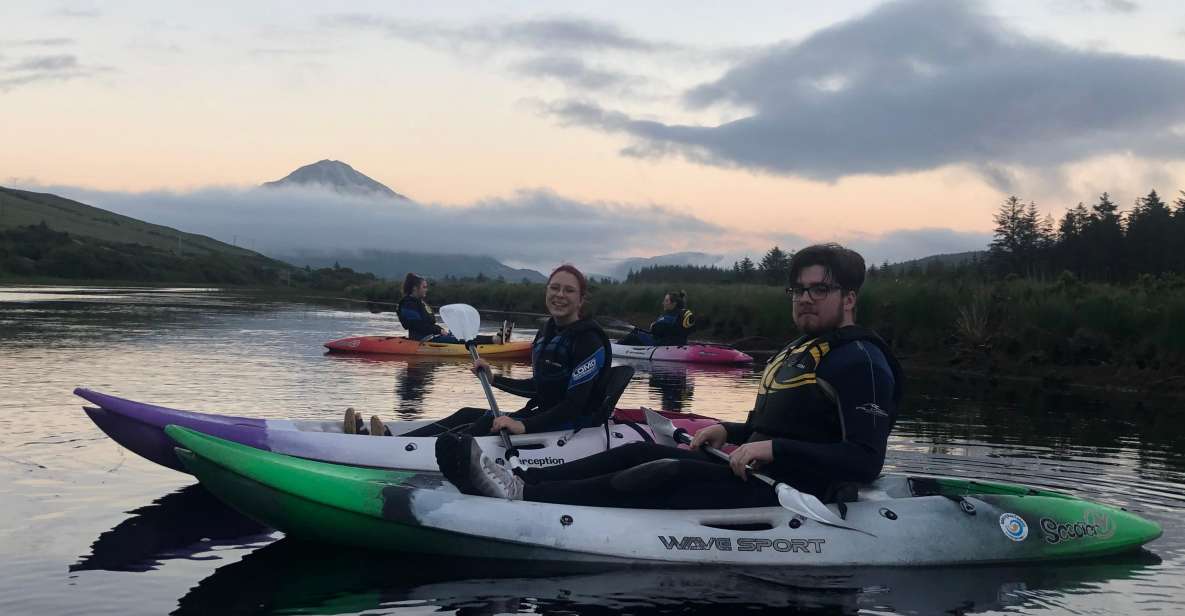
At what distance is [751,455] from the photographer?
18.3 ft

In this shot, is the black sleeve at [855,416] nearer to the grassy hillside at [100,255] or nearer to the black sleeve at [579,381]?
the black sleeve at [579,381]

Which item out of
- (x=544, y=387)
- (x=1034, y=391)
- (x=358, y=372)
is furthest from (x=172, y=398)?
(x=1034, y=391)

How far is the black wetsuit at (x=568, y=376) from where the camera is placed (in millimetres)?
7676

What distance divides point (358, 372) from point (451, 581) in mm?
13044

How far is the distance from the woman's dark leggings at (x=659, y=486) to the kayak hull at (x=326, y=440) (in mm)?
1664

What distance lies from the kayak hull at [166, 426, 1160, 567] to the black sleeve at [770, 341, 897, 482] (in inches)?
31.0

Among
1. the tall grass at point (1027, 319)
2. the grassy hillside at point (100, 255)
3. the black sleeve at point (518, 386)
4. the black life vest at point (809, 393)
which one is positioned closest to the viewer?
the black life vest at point (809, 393)

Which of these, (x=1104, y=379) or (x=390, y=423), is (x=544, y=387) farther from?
(x=1104, y=379)

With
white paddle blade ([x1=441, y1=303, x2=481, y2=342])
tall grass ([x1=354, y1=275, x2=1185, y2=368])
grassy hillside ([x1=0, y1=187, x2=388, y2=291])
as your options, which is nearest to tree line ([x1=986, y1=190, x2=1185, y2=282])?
A: tall grass ([x1=354, y1=275, x2=1185, y2=368])

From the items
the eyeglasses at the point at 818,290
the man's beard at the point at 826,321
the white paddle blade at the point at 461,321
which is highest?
the eyeglasses at the point at 818,290

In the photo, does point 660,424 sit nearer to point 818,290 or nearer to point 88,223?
point 818,290

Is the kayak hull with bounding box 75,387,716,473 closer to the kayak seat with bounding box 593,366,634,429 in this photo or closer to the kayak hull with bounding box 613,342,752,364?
the kayak seat with bounding box 593,366,634,429

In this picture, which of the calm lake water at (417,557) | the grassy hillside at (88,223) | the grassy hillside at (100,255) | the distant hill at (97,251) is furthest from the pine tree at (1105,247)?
the grassy hillside at (88,223)

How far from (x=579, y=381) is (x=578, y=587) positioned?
7.08 ft
